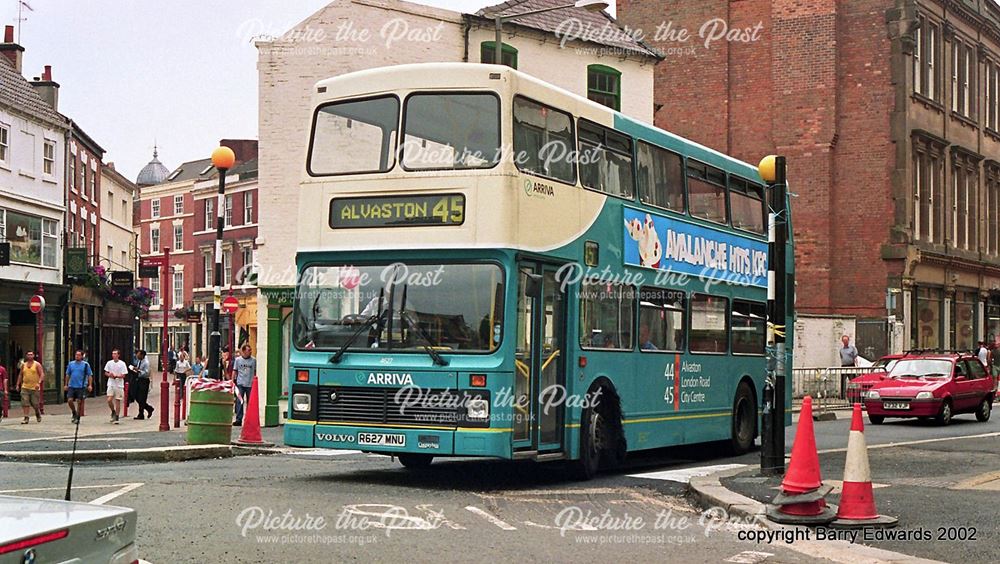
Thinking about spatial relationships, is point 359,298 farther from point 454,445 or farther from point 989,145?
point 989,145

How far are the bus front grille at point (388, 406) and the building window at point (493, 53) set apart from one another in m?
17.1

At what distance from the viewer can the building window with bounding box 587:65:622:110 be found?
3541 cm

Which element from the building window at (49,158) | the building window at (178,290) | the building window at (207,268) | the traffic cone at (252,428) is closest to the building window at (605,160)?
the traffic cone at (252,428)

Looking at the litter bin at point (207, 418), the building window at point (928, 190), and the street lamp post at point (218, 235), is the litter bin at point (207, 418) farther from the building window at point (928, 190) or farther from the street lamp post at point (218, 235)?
the building window at point (928, 190)

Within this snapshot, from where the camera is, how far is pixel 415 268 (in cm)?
1388

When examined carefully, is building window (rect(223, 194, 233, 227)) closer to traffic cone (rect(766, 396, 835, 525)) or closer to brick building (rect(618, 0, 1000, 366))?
brick building (rect(618, 0, 1000, 366))

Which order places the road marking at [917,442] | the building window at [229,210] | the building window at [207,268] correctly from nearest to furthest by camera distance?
the road marking at [917,442]
the building window at [229,210]
the building window at [207,268]

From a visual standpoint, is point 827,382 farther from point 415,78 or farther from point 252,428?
point 415,78

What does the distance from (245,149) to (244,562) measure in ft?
225

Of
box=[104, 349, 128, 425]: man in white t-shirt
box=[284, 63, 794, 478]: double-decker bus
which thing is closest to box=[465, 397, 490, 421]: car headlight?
box=[284, 63, 794, 478]: double-decker bus

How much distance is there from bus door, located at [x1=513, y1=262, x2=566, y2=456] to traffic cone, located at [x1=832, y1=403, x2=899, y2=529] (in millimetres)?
4037

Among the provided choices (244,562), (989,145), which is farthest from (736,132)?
(244,562)

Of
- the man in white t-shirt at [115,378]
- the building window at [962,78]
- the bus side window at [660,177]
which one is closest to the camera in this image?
the bus side window at [660,177]

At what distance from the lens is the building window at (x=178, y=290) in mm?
83562
